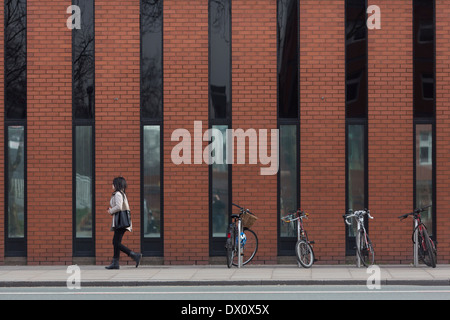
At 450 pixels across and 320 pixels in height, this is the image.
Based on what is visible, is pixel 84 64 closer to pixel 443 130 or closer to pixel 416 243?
pixel 443 130

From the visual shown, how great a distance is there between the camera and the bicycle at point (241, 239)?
48.6ft

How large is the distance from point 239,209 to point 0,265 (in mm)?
5203

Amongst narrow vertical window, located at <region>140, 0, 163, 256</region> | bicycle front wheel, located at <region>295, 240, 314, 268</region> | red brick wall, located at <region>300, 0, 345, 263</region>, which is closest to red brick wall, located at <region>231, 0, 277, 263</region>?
red brick wall, located at <region>300, 0, 345, 263</region>

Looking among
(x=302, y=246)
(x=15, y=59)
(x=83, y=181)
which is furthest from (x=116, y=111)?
(x=302, y=246)

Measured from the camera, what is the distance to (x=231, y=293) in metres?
11.8

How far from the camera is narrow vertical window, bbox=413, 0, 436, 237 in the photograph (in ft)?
50.8

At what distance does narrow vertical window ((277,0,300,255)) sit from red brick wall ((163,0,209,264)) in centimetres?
156

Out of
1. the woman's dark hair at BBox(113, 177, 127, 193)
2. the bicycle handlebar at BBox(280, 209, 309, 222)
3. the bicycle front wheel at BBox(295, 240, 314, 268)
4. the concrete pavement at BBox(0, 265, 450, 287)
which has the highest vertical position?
the woman's dark hair at BBox(113, 177, 127, 193)

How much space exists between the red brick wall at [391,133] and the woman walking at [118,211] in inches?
198

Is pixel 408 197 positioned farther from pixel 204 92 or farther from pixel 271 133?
pixel 204 92

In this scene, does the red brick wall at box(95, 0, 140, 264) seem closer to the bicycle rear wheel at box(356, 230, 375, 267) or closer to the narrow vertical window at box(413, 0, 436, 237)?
the bicycle rear wheel at box(356, 230, 375, 267)

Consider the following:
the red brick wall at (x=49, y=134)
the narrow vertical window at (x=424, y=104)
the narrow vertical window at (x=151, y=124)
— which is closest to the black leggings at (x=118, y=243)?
the narrow vertical window at (x=151, y=124)

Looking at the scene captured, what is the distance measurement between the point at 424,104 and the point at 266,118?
3.33 metres

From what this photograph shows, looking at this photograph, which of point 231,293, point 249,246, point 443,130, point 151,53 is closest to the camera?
point 231,293
